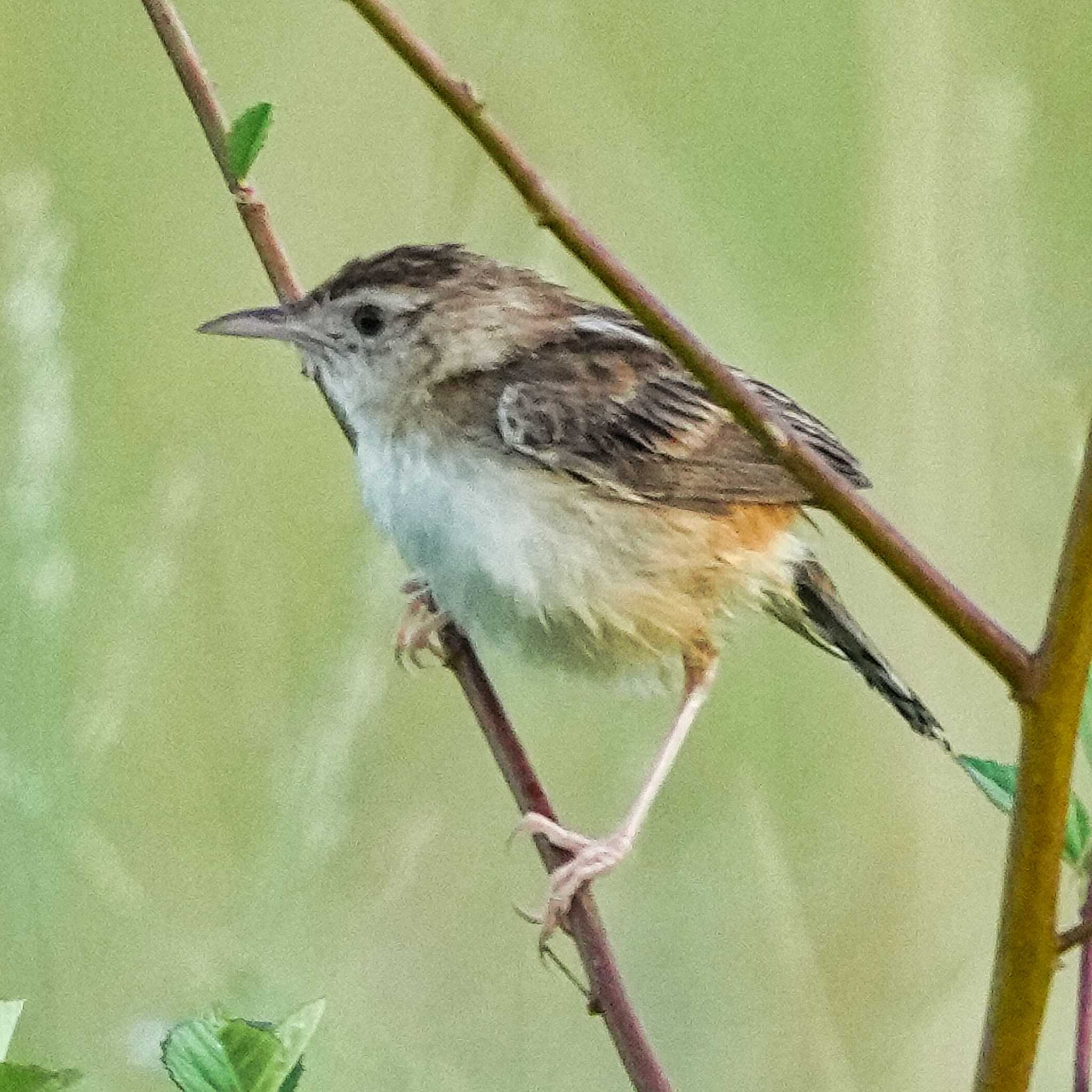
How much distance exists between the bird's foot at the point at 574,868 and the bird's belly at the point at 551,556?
13 centimetres

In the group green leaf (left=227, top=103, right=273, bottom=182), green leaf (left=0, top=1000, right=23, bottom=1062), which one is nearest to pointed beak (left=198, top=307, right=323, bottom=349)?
green leaf (left=227, top=103, right=273, bottom=182)

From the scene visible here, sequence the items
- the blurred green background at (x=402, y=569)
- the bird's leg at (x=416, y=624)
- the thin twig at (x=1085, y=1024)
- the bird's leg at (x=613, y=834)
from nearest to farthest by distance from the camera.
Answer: the thin twig at (x=1085, y=1024) → the bird's leg at (x=613, y=834) → the bird's leg at (x=416, y=624) → the blurred green background at (x=402, y=569)

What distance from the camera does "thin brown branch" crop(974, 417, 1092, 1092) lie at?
0.42 meters

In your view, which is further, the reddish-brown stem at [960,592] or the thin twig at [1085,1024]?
the thin twig at [1085,1024]

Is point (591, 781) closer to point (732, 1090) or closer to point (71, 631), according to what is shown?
point (732, 1090)

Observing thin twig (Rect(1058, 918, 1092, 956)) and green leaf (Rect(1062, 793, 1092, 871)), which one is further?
green leaf (Rect(1062, 793, 1092, 871))

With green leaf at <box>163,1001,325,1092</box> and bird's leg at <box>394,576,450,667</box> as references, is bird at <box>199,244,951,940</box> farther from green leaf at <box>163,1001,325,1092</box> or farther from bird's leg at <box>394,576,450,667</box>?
green leaf at <box>163,1001,325,1092</box>

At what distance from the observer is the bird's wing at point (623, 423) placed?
0.97m

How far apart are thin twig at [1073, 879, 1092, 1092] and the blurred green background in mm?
733

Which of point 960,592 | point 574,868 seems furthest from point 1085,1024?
point 574,868

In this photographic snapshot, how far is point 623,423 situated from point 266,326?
24 cm

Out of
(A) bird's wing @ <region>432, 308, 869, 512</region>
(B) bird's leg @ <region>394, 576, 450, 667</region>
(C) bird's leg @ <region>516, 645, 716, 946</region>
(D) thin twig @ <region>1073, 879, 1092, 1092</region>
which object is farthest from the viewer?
(B) bird's leg @ <region>394, 576, 450, 667</region>

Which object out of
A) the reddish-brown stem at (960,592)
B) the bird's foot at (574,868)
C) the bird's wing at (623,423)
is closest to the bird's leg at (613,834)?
the bird's foot at (574,868)

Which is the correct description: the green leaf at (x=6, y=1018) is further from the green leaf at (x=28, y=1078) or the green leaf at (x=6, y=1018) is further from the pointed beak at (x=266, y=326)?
the pointed beak at (x=266, y=326)
